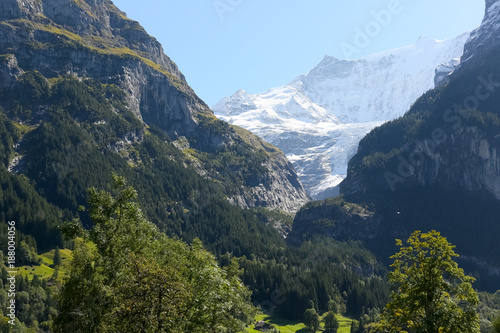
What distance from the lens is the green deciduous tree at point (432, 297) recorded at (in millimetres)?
27953

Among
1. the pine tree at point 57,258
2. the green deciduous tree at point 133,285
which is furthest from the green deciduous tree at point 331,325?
the green deciduous tree at point 133,285

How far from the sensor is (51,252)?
177 meters

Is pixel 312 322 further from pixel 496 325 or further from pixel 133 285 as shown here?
pixel 133 285

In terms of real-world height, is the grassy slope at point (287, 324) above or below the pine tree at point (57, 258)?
below

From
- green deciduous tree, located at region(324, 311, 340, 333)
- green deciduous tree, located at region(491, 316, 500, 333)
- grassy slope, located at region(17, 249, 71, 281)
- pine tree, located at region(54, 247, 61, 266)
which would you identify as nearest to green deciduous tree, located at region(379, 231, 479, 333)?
green deciduous tree, located at region(491, 316, 500, 333)

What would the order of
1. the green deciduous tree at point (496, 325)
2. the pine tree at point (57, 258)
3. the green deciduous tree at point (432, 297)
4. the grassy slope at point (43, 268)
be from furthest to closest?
1. the pine tree at point (57, 258)
2. the grassy slope at point (43, 268)
3. the green deciduous tree at point (496, 325)
4. the green deciduous tree at point (432, 297)

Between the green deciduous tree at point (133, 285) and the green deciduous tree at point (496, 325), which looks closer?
the green deciduous tree at point (133, 285)

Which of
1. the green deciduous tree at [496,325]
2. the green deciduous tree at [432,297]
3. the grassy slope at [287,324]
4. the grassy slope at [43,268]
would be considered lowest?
the grassy slope at [287,324]

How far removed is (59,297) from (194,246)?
12.5 m

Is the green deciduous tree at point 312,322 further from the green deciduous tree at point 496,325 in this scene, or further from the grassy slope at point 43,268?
the green deciduous tree at point 496,325

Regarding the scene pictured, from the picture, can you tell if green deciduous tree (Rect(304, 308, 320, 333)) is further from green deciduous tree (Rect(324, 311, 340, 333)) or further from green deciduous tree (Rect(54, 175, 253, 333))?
green deciduous tree (Rect(54, 175, 253, 333))

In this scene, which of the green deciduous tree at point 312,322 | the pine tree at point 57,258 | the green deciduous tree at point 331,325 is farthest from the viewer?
the pine tree at point 57,258

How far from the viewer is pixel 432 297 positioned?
2961 centimetres

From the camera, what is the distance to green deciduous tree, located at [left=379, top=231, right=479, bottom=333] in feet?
91.7
